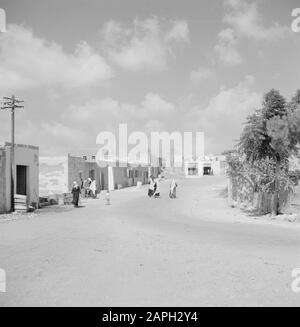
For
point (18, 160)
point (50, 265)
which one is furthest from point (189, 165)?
point (50, 265)

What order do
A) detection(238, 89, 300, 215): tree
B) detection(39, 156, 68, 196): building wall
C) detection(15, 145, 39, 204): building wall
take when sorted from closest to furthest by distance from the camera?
detection(238, 89, 300, 215): tree, detection(15, 145, 39, 204): building wall, detection(39, 156, 68, 196): building wall

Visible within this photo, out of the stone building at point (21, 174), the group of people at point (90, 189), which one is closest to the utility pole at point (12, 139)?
the stone building at point (21, 174)

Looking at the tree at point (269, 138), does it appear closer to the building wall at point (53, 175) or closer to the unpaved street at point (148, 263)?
the unpaved street at point (148, 263)

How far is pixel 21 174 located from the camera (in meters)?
21.3

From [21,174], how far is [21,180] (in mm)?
317

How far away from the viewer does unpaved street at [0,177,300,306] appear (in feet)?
18.9

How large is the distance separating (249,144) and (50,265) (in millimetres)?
12356

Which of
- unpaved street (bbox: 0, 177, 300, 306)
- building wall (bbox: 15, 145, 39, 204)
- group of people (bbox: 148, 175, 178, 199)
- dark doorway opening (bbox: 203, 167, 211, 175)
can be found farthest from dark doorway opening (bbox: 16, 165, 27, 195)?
dark doorway opening (bbox: 203, 167, 211, 175)

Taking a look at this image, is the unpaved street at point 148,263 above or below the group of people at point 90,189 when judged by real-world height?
below

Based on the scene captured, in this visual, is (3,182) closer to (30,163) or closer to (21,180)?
(21,180)

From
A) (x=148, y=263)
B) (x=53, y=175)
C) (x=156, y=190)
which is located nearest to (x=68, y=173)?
(x=53, y=175)

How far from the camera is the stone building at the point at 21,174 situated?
60.6 feet

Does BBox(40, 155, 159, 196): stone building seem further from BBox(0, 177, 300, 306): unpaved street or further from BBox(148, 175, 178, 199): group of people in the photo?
BBox(0, 177, 300, 306): unpaved street
